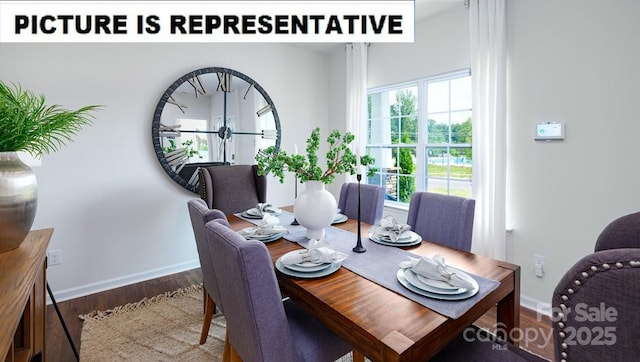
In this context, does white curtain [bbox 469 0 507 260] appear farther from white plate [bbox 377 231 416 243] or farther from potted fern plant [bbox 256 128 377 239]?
potted fern plant [bbox 256 128 377 239]

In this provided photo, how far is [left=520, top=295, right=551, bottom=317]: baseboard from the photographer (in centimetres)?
231

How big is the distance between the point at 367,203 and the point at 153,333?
1.74 m

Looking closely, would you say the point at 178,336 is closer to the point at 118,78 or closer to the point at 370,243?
the point at 370,243

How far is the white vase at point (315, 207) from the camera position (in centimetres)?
168

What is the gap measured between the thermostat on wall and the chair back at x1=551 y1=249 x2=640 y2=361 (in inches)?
80.2

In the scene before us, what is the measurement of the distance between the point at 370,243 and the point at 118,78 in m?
2.63

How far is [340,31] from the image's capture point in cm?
300

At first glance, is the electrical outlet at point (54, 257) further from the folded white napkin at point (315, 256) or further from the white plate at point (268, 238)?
the folded white napkin at point (315, 256)

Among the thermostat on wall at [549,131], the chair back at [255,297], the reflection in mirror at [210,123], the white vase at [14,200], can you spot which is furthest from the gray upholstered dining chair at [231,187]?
the thermostat on wall at [549,131]

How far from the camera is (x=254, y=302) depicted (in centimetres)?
101

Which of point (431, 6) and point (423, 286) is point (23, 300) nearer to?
point (423, 286)

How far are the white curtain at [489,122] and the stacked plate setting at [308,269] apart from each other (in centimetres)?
180

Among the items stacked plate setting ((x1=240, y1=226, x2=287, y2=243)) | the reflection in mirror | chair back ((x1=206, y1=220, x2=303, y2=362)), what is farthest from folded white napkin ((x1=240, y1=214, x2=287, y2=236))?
the reflection in mirror

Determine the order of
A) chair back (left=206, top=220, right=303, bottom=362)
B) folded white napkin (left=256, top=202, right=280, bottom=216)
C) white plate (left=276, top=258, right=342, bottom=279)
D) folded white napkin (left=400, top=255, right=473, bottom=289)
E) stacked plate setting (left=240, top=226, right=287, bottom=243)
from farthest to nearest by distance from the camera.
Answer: folded white napkin (left=256, top=202, right=280, bottom=216)
stacked plate setting (left=240, top=226, right=287, bottom=243)
white plate (left=276, top=258, right=342, bottom=279)
folded white napkin (left=400, top=255, right=473, bottom=289)
chair back (left=206, top=220, right=303, bottom=362)
